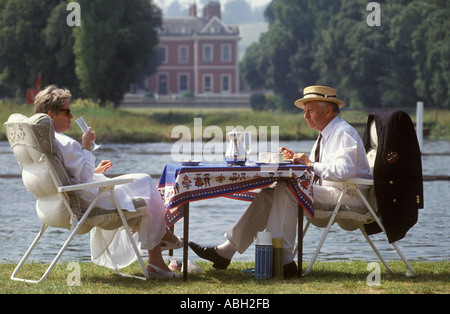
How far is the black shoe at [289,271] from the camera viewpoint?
611cm

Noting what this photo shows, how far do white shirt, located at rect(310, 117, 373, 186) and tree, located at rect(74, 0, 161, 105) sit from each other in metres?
38.9

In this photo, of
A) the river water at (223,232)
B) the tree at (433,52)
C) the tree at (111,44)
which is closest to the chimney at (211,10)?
the tree at (433,52)

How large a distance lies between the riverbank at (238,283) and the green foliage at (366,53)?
50.7 m

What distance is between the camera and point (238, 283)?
234 inches

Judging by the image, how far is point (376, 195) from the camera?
6.20 m

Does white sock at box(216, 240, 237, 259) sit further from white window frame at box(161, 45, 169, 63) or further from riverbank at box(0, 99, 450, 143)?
white window frame at box(161, 45, 169, 63)

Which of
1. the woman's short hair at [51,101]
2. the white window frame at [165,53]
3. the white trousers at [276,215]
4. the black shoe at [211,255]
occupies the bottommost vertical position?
the black shoe at [211,255]

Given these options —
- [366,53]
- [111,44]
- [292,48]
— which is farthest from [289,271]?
[292,48]

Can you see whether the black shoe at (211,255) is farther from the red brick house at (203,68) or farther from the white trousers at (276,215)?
the red brick house at (203,68)

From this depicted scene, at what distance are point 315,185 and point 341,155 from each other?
1.00 ft

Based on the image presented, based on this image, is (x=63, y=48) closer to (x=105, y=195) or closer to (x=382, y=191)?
(x=105, y=195)

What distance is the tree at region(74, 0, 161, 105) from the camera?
147 ft
